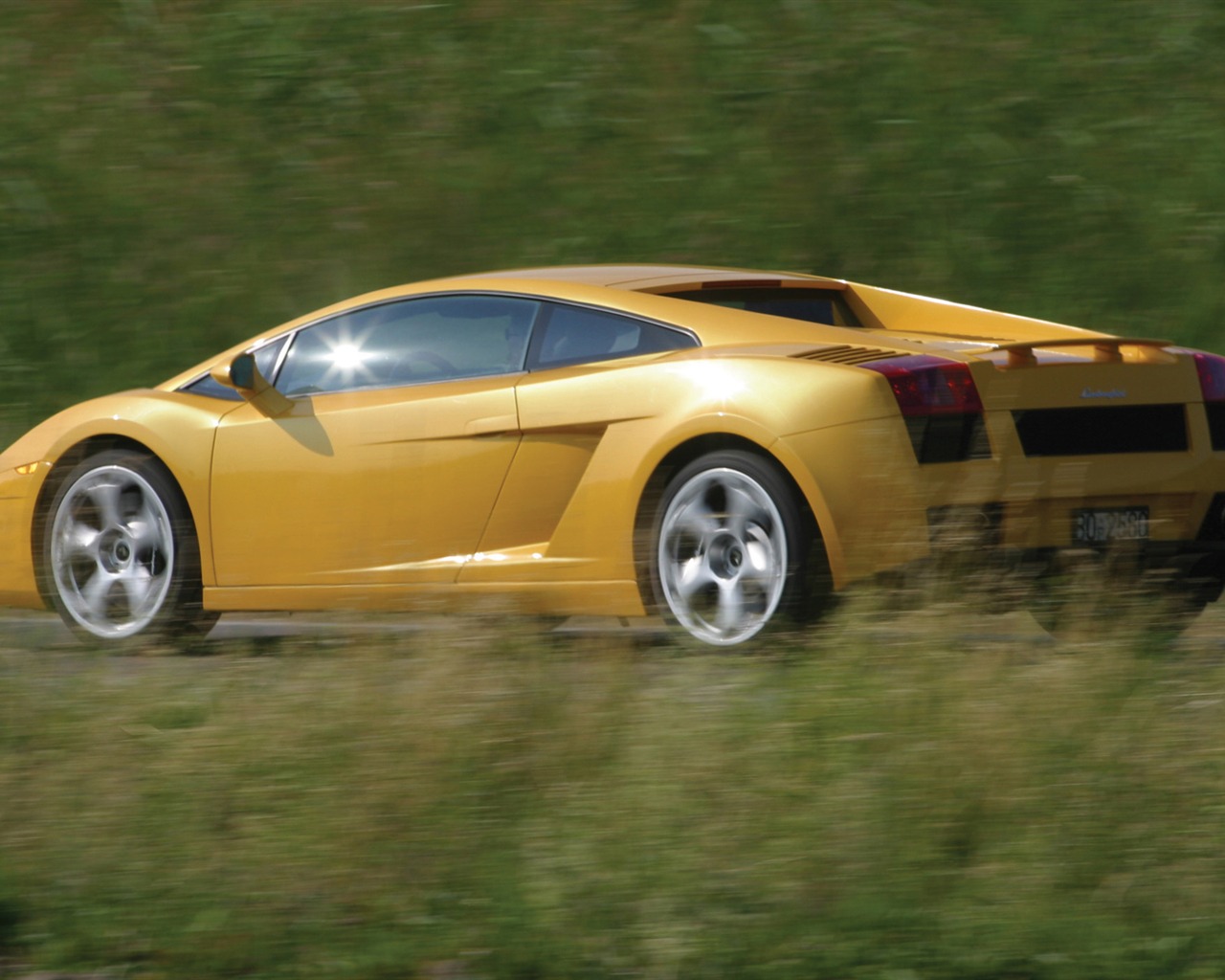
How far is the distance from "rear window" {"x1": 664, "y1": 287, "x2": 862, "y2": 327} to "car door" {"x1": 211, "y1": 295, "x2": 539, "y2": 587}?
2.12 feet

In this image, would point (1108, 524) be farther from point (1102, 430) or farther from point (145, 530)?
point (145, 530)

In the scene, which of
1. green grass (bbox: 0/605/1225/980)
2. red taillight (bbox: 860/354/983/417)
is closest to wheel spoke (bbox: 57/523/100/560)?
green grass (bbox: 0/605/1225/980)

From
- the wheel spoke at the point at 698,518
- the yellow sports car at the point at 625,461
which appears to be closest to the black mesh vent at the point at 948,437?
the yellow sports car at the point at 625,461

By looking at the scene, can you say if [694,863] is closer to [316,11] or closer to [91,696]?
[91,696]

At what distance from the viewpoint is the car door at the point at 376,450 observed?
20.0ft

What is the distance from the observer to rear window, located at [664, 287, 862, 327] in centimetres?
636

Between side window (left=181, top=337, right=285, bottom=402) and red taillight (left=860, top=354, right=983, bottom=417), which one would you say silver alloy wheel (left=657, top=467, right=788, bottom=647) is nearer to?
red taillight (left=860, top=354, right=983, bottom=417)

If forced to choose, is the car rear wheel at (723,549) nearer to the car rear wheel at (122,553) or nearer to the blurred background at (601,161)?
the car rear wheel at (122,553)

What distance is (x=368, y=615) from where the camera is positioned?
6250 millimetres

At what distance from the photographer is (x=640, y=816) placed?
3885 millimetres

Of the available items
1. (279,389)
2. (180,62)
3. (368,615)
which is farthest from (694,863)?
(180,62)

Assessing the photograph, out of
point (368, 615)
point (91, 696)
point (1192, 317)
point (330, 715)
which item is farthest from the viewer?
point (1192, 317)

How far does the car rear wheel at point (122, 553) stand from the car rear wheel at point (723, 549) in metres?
1.99

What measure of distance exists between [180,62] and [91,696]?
9965 mm
